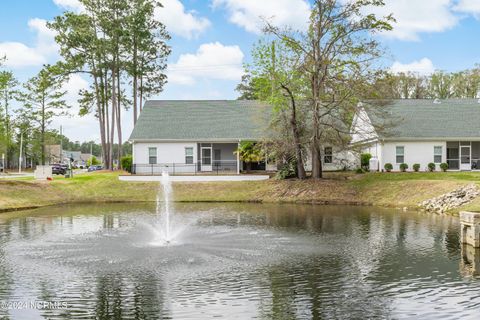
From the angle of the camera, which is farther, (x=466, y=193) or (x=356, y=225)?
(x=466, y=193)

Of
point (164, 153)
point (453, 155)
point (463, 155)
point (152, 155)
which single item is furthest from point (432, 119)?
point (152, 155)

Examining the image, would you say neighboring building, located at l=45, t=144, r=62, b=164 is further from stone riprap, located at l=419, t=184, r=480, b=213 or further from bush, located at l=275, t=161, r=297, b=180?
stone riprap, located at l=419, t=184, r=480, b=213

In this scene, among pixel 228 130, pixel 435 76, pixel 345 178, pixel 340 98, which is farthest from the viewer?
pixel 435 76

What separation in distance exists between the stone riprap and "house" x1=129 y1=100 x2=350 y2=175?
13.1m

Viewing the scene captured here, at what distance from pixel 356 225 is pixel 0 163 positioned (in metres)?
69.5

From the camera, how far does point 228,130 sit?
1681 inches

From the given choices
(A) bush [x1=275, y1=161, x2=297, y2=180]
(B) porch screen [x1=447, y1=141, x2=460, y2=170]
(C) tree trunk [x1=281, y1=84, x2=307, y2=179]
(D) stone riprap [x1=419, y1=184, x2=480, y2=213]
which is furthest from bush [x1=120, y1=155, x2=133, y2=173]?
(B) porch screen [x1=447, y1=141, x2=460, y2=170]

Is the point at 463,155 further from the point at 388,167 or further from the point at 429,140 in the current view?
the point at 388,167

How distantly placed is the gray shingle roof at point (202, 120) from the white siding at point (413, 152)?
1067cm

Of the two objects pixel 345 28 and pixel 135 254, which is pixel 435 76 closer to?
pixel 345 28

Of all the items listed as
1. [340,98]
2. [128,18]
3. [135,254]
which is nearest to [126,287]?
[135,254]

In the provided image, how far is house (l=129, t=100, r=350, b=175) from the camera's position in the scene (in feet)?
135

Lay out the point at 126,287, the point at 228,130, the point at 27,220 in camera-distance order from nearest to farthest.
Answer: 1. the point at 126,287
2. the point at 27,220
3. the point at 228,130

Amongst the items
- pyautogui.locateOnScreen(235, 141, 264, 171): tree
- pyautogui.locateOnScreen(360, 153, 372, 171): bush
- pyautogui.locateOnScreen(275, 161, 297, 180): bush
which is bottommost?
pyautogui.locateOnScreen(275, 161, 297, 180): bush
